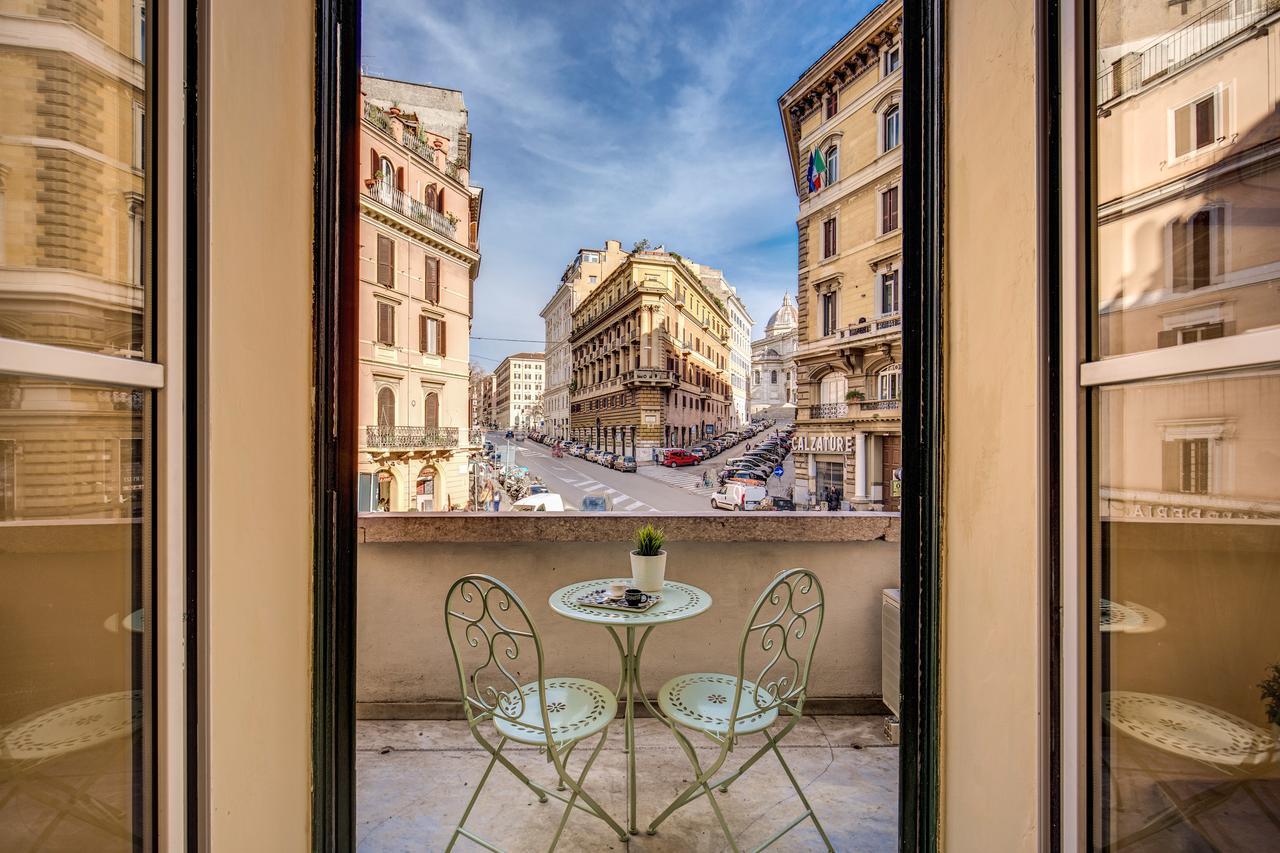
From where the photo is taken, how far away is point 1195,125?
758 millimetres

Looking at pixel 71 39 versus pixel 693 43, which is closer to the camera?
pixel 71 39

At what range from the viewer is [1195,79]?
0.76 metres

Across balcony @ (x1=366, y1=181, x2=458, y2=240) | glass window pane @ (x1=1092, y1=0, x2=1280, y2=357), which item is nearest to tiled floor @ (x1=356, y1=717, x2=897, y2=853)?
glass window pane @ (x1=1092, y1=0, x2=1280, y2=357)

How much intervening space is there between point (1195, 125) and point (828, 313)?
9.53 ft

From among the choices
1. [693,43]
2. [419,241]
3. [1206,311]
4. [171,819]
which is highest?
[693,43]

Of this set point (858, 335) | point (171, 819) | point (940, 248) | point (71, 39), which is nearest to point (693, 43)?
point (858, 335)

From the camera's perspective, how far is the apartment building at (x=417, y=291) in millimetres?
3371

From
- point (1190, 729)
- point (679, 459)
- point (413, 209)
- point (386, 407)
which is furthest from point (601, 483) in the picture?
point (1190, 729)

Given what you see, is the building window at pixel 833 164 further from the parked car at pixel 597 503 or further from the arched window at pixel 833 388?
the parked car at pixel 597 503

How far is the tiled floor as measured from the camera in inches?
74.5

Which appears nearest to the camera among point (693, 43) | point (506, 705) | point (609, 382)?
point (506, 705)

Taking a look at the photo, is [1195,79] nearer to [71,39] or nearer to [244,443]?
[71,39]

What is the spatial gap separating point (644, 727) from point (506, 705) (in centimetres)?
95

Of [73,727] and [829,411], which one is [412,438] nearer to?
[829,411]
